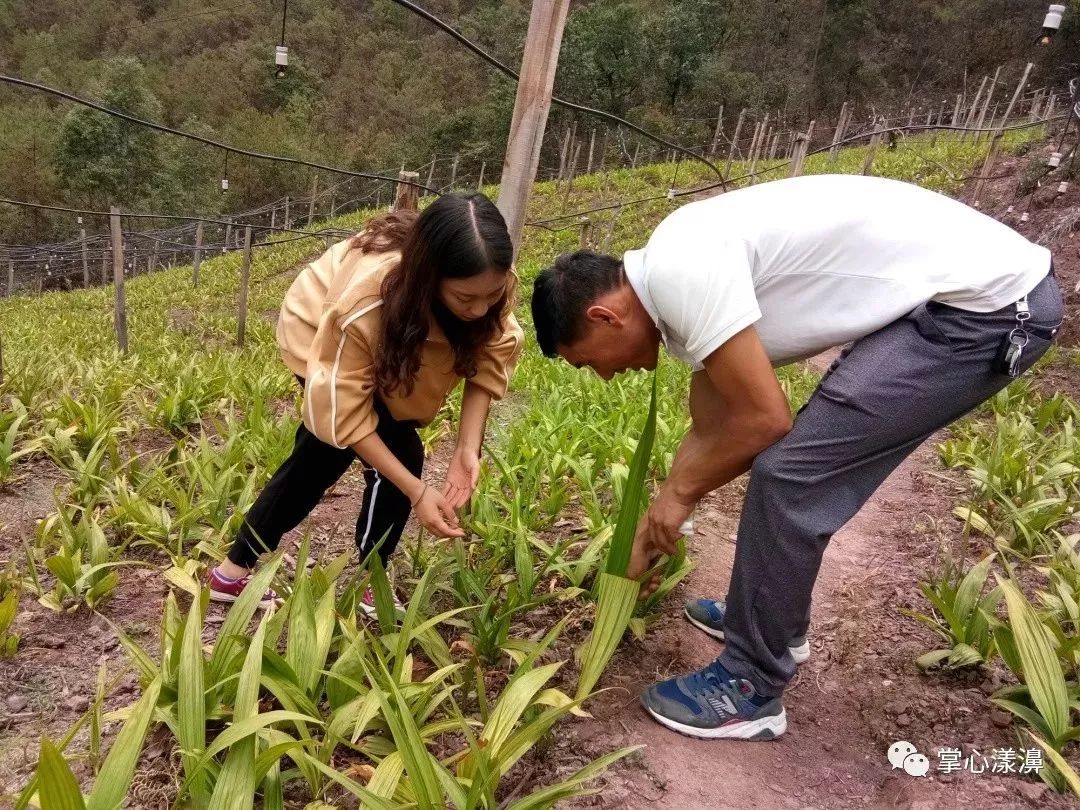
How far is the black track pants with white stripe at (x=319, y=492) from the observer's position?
195 cm

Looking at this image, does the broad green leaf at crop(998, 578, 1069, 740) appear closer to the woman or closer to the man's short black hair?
the man's short black hair

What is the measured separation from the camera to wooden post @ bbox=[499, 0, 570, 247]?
7.12 feet

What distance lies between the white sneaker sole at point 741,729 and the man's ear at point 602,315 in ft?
3.14

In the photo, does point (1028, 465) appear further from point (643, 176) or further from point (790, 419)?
point (643, 176)

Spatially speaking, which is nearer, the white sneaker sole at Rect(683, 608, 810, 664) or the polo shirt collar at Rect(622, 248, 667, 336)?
the polo shirt collar at Rect(622, 248, 667, 336)

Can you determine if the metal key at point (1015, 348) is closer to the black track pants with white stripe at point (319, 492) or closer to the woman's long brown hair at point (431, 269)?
the woman's long brown hair at point (431, 269)

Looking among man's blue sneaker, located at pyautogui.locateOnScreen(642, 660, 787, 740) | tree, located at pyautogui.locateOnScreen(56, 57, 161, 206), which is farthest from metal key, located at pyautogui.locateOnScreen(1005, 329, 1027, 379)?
tree, located at pyautogui.locateOnScreen(56, 57, 161, 206)

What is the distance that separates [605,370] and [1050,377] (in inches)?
174

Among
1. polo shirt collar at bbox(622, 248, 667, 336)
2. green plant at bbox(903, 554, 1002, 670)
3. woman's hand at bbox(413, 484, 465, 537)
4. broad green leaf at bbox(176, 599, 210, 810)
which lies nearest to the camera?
broad green leaf at bbox(176, 599, 210, 810)

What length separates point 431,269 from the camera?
149 cm

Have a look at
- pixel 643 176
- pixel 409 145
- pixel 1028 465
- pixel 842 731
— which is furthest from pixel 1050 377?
pixel 409 145

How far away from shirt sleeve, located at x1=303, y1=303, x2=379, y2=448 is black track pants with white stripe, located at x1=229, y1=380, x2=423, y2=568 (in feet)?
0.92

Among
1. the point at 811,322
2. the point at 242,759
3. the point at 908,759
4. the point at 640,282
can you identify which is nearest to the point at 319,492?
the point at 242,759

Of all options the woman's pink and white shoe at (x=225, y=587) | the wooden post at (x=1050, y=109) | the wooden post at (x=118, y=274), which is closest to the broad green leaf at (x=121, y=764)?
the woman's pink and white shoe at (x=225, y=587)
